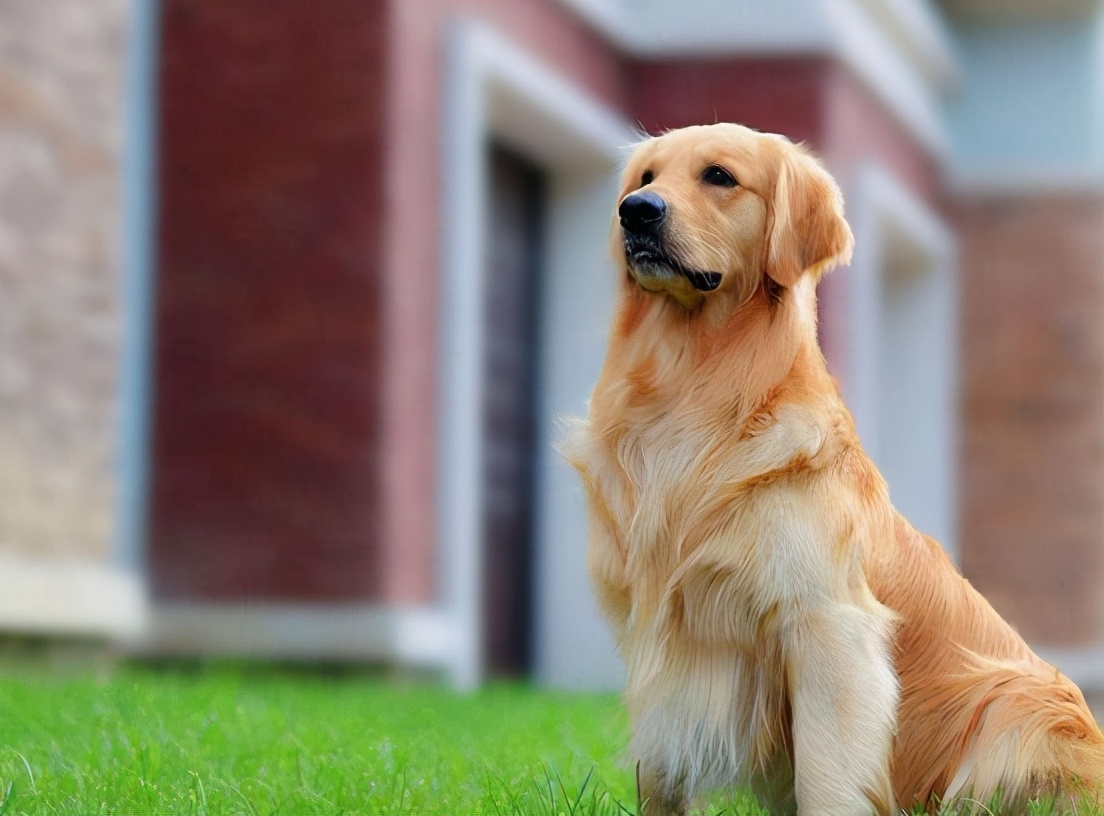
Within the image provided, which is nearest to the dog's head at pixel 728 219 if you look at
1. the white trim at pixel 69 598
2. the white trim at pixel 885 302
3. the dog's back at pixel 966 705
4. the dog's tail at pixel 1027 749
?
the dog's back at pixel 966 705

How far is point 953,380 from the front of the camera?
49.6 ft

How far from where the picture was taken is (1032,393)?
1523 cm

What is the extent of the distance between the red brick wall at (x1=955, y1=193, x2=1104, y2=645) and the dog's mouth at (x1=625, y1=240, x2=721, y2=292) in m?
12.4

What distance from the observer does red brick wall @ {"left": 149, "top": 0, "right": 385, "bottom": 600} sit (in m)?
7.98

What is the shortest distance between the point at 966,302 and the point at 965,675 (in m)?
12.4

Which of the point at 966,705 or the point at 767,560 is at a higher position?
the point at 767,560

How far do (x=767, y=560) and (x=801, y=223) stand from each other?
75cm

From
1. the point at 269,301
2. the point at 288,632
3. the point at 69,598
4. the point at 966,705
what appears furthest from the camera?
the point at 269,301

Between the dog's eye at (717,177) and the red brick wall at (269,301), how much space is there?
470cm

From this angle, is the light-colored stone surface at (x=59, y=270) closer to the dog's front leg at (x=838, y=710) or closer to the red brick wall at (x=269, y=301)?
the red brick wall at (x=269, y=301)

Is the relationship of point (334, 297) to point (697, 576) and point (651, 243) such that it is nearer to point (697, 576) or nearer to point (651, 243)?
point (651, 243)

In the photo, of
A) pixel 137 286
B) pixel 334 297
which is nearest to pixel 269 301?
pixel 334 297

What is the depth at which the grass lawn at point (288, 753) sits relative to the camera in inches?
132

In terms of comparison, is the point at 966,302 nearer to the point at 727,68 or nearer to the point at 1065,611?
the point at 1065,611
